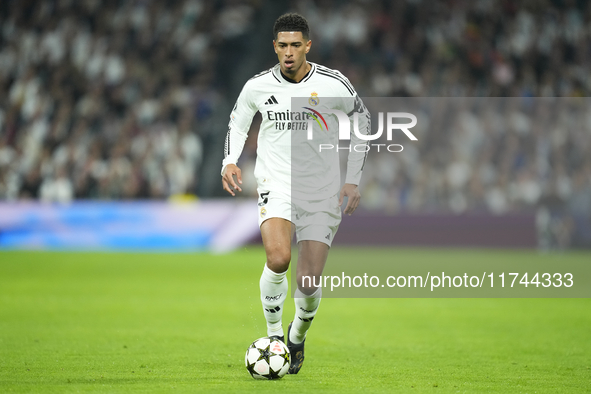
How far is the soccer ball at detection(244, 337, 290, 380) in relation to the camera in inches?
220

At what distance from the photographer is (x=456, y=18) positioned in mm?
21859

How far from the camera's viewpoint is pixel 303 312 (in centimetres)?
616

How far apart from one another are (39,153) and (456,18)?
1115 centimetres

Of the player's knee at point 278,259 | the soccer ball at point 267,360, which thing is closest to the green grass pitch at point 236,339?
the soccer ball at point 267,360

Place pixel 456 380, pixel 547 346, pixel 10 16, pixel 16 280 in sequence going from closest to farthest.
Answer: pixel 456 380, pixel 547 346, pixel 16 280, pixel 10 16

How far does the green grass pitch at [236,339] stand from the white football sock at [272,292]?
0.47 m

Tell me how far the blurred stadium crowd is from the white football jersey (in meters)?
11.7

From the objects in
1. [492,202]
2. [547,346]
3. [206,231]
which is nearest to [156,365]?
[547,346]

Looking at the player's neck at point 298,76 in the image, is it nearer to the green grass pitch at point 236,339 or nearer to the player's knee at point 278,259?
the player's knee at point 278,259

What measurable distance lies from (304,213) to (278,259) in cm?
50

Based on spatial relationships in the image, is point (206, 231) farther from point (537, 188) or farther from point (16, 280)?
point (537, 188)

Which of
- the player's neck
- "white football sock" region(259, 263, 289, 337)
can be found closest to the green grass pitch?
"white football sock" region(259, 263, 289, 337)

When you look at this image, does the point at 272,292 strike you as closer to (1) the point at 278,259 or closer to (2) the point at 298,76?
(1) the point at 278,259

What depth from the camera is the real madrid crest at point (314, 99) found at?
618 centimetres
